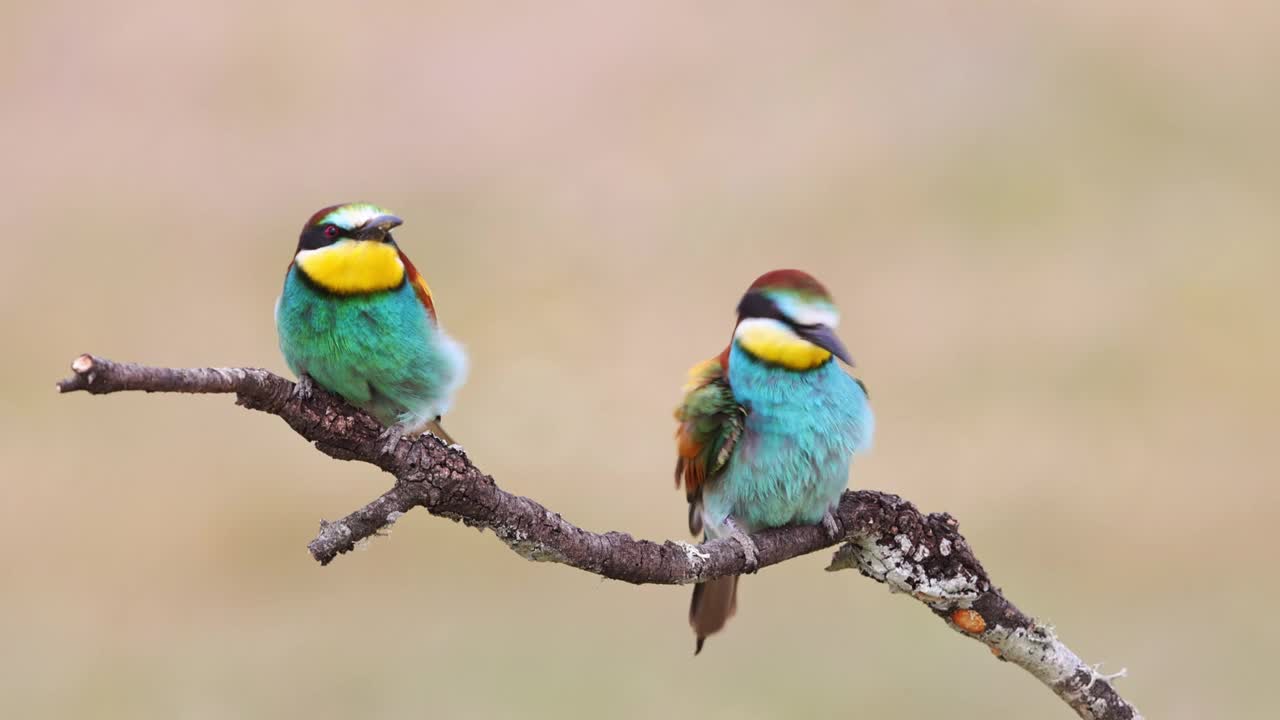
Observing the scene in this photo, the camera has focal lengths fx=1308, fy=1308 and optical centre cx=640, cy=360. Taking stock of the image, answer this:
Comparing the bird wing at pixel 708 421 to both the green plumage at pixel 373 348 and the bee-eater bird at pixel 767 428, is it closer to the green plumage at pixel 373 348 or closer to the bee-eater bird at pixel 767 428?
the bee-eater bird at pixel 767 428

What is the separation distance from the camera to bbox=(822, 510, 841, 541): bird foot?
182 cm

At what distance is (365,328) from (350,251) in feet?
0.37

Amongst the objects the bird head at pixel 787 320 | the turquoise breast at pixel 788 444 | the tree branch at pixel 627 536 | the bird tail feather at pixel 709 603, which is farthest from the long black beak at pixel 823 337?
the bird tail feather at pixel 709 603

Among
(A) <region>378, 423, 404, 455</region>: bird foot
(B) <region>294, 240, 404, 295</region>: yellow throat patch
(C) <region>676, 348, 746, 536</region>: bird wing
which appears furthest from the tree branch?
(B) <region>294, 240, 404, 295</region>: yellow throat patch

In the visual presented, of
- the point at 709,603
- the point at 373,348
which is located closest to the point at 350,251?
the point at 373,348

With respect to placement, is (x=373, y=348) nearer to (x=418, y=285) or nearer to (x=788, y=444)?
(x=418, y=285)

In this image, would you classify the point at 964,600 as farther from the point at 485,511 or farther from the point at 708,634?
the point at 485,511

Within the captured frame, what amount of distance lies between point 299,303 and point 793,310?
675 millimetres

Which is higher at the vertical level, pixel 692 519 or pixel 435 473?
pixel 692 519

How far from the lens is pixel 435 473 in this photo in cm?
141

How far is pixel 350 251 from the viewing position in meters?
1.74

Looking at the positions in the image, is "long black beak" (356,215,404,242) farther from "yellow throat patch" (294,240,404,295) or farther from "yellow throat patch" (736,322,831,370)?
"yellow throat patch" (736,322,831,370)

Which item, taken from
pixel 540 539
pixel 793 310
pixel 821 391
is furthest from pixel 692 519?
pixel 540 539

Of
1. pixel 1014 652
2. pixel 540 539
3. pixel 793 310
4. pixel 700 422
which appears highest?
pixel 793 310
